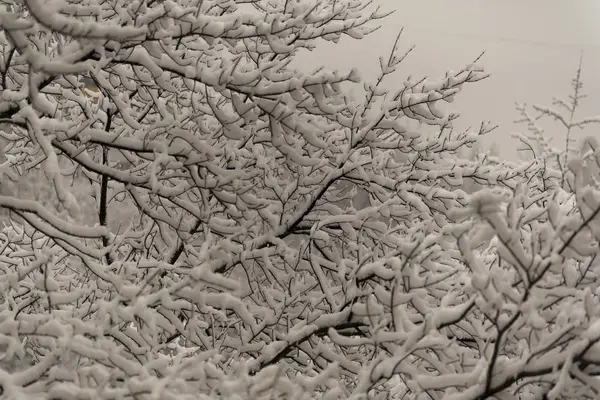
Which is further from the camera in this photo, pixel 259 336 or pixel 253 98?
pixel 259 336

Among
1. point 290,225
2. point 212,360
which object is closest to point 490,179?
point 290,225

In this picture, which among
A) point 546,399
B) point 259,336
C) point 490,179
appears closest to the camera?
point 546,399

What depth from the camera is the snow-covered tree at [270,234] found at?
1.74 metres

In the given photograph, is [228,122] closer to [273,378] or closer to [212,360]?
[212,360]

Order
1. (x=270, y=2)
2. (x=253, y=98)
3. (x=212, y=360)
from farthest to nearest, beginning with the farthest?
1. (x=270, y=2)
2. (x=253, y=98)
3. (x=212, y=360)

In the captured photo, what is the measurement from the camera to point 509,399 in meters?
1.89

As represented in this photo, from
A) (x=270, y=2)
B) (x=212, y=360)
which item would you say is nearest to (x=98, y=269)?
(x=212, y=360)

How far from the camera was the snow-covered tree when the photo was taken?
1.74 m

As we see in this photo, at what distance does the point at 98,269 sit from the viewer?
238cm

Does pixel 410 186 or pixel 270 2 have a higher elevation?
pixel 270 2

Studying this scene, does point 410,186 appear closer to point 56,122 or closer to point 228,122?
point 228,122

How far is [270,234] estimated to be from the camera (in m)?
3.57

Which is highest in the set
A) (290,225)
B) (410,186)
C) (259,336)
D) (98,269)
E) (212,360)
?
(410,186)

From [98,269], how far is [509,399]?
1763 mm
